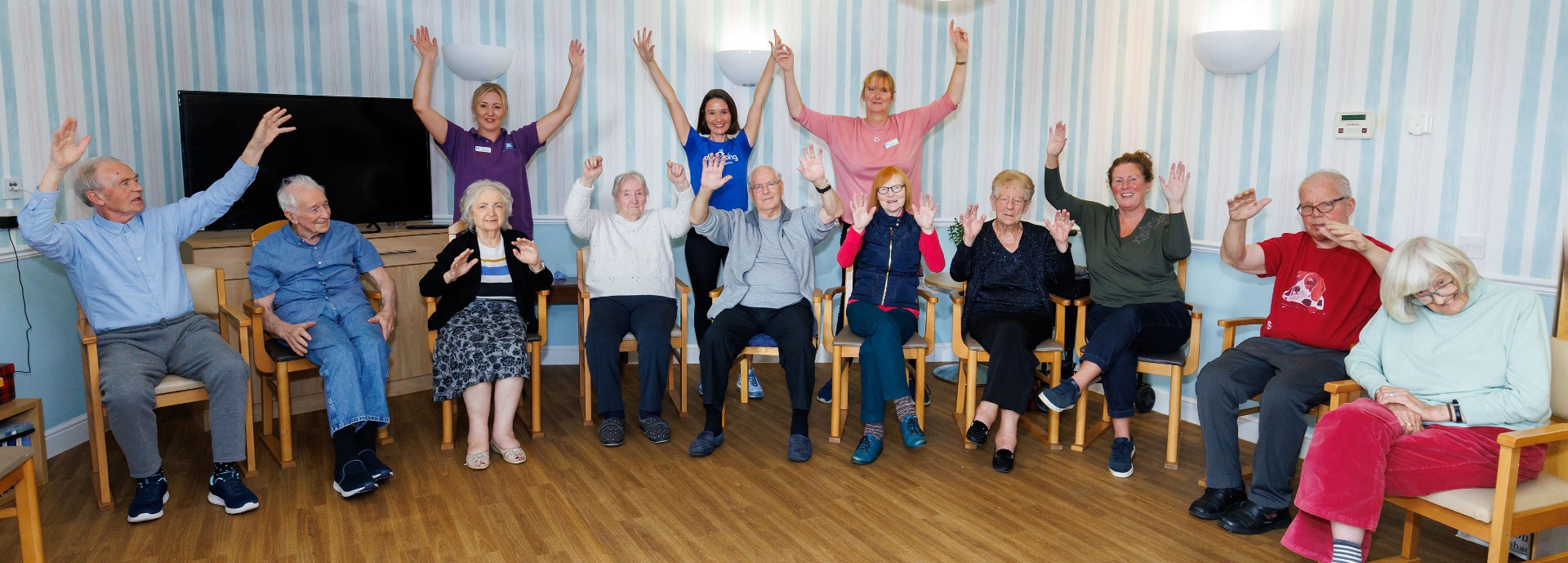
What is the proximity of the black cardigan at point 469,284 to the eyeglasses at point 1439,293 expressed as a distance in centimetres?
308

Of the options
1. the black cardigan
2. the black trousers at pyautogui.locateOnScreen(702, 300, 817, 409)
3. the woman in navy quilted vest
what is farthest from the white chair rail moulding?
the woman in navy quilted vest

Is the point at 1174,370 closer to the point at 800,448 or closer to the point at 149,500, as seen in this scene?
the point at 800,448

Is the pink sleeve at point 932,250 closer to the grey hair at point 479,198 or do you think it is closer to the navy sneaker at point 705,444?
the navy sneaker at point 705,444

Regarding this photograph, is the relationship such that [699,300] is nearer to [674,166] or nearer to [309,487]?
[674,166]

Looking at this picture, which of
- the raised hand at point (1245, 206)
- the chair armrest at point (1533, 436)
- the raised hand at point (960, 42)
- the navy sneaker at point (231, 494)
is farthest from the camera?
the raised hand at point (960, 42)

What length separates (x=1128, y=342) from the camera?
12.2ft

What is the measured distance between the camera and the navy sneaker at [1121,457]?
3.63m

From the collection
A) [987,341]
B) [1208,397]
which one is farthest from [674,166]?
[1208,397]

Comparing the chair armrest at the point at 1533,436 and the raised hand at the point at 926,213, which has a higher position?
the raised hand at the point at 926,213

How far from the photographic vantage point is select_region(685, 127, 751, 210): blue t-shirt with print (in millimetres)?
4891

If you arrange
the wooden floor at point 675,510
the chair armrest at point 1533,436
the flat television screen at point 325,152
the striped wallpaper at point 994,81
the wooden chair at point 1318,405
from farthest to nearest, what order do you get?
the flat television screen at point 325,152, the striped wallpaper at point 994,81, the wooden floor at point 675,510, the wooden chair at point 1318,405, the chair armrest at point 1533,436

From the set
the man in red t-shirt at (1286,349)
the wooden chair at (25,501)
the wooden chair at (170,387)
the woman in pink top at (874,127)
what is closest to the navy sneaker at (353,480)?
the wooden chair at (170,387)

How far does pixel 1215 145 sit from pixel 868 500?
2.23 m

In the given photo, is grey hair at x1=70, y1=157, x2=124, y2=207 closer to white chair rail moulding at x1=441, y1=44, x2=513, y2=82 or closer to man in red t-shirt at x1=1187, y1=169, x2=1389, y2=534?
white chair rail moulding at x1=441, y1=44, x2=513, y2=82
